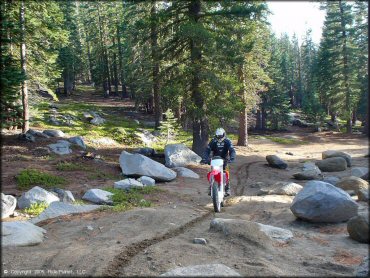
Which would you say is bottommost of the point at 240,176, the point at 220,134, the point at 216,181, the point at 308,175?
the point at 240,176

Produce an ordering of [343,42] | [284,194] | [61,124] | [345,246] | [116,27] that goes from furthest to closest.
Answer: [116,27] → [343,42] → [61,124] → [284,194] → [345,246]

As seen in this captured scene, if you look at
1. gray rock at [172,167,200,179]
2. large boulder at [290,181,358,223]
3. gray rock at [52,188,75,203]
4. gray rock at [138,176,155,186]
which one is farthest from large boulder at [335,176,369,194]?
gray rock at [52,188,75,203]

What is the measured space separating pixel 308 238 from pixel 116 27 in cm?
5792

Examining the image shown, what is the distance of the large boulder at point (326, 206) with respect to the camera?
8336 millimetres

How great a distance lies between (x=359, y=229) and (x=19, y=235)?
6.55m

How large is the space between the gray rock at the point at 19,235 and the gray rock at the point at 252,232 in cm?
352

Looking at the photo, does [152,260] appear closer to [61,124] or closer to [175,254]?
[175,254]

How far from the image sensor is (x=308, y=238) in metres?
7.34

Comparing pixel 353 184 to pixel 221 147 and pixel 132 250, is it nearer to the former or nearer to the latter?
pixel 221 147

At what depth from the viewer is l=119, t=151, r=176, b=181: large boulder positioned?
14.8 metres

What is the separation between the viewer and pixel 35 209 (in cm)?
1004

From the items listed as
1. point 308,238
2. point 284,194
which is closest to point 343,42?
point 284,194

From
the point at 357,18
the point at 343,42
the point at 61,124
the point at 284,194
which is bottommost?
the point at 284,194

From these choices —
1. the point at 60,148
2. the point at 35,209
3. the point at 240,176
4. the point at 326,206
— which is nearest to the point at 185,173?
the point at 240,176
